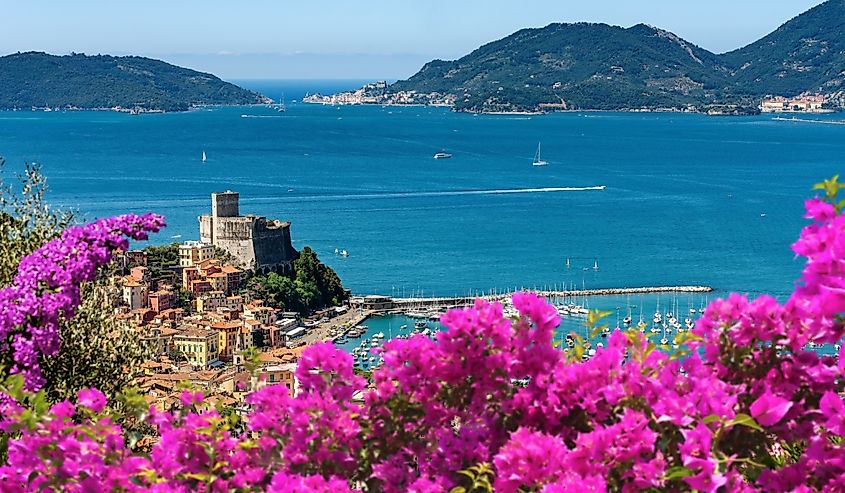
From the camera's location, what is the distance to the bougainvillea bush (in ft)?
4.91

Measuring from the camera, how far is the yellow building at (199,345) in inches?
850

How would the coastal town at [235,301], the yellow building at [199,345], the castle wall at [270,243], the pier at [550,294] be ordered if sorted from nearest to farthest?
1. the yellow building at [199,345]
2. the coastal town at [235,301]
3. the pier at [550,294]
4. the castle wall at [270,243]

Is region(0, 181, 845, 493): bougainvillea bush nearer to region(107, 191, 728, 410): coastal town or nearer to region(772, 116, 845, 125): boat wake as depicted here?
region(107, 191, 728, 410): coastal town

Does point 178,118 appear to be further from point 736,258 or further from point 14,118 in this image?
point 736,258

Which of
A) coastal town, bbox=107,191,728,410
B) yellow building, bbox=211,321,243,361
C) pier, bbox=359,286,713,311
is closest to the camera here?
coastal town, bbox=107,191,728,410

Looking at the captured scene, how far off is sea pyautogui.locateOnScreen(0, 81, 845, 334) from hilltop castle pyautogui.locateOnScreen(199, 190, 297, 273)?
2.37 meters

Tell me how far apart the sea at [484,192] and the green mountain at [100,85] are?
99.5ft

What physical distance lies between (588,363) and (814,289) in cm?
38

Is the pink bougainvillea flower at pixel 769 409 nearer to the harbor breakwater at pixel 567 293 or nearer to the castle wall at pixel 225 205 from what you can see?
the harbor breakwater at pixel 567 293

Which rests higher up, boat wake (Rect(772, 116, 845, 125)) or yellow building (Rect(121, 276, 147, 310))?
boat wake (Rect(772, 116, 845, 125))

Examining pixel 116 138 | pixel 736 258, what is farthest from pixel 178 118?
pixel 736 258

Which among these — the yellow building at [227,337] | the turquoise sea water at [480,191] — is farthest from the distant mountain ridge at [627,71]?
the yellow building at [227,337]

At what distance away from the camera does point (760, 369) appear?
1626mm

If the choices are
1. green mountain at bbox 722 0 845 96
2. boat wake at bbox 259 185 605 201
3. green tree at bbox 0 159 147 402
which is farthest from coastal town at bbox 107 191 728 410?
green mountain at bbox 722 0 845 96
